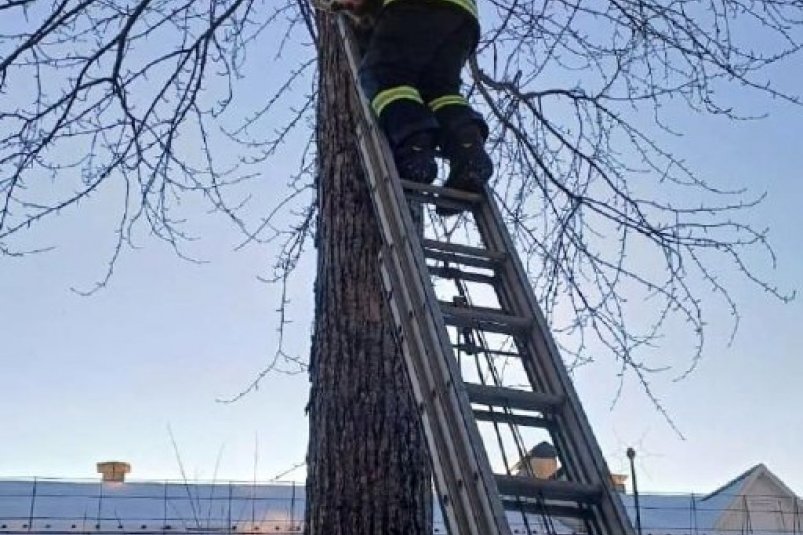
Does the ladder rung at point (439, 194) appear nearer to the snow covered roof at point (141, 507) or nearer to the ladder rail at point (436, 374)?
the ladder rail at point (436, 374)

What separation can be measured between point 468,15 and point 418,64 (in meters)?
0.25

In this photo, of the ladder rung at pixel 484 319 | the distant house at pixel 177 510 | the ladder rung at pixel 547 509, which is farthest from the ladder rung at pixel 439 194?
the distant house at pixel 177 510

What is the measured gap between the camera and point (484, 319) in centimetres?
Result: 247

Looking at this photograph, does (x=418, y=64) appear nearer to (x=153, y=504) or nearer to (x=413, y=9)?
(x=413, y=9)

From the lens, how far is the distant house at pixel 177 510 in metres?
8.52

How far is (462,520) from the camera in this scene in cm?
205

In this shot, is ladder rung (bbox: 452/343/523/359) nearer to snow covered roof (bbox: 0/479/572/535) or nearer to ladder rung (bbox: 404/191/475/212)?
ladder rung (bbox: 404/191/475/212)

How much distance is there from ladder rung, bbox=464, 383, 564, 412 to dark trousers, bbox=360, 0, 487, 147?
900mm

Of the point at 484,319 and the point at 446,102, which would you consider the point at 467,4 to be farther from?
the point at 484,319

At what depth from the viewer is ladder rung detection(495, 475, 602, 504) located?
2088 mm

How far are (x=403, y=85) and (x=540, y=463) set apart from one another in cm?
113

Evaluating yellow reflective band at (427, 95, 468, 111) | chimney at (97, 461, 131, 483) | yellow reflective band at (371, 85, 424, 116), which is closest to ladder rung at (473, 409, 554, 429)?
yellow reflective band at (371, 85, 424, 116)

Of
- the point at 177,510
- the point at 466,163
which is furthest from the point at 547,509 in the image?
the point at 177,510

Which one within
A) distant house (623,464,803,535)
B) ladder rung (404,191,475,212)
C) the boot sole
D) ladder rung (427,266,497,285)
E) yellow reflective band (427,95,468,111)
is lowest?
ladder rung (427,266,497,285)
